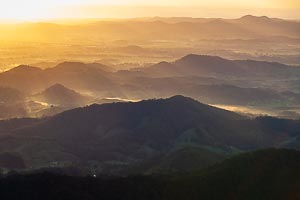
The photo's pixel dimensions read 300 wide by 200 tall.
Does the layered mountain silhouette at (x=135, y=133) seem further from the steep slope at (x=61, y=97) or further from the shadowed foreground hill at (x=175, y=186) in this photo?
the steep slope at (x=61, y=97)

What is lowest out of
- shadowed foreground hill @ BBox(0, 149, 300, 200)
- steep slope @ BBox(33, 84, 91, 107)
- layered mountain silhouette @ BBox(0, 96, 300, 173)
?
steep slope @ BBox(33, 84, 91, 107)

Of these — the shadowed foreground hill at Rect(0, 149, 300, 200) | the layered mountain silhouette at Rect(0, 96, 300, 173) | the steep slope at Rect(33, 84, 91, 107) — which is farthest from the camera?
the steep slope at Rect(33, 84, 91, 107)

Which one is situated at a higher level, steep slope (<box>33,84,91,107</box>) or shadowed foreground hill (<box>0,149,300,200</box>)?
shadowed foreground hill (<box>0,149,300,200</box>)

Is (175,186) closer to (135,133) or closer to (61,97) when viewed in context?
(135,133)

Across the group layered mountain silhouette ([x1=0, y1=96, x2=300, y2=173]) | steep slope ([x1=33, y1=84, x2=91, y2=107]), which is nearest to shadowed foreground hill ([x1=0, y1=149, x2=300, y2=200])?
layered mountain silhouette ([x1=0, y1=96, x2=300, y2=173])

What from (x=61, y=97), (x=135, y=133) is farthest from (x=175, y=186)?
(x=61, y=97)

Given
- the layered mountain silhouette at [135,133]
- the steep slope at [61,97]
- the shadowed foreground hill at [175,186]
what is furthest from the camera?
the steep slope at [61,97]

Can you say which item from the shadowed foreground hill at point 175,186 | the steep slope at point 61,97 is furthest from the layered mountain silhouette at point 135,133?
the steep slope at point 61,97

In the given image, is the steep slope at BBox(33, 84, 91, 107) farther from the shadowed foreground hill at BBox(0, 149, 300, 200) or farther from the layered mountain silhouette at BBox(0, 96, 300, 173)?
the shadowed foreground hill at BBox(0, 149, 300, 200)

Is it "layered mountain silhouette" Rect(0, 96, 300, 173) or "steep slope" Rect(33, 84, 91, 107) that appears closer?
"layered mountain silhouette" Rect(0, 96, 300, 173)
